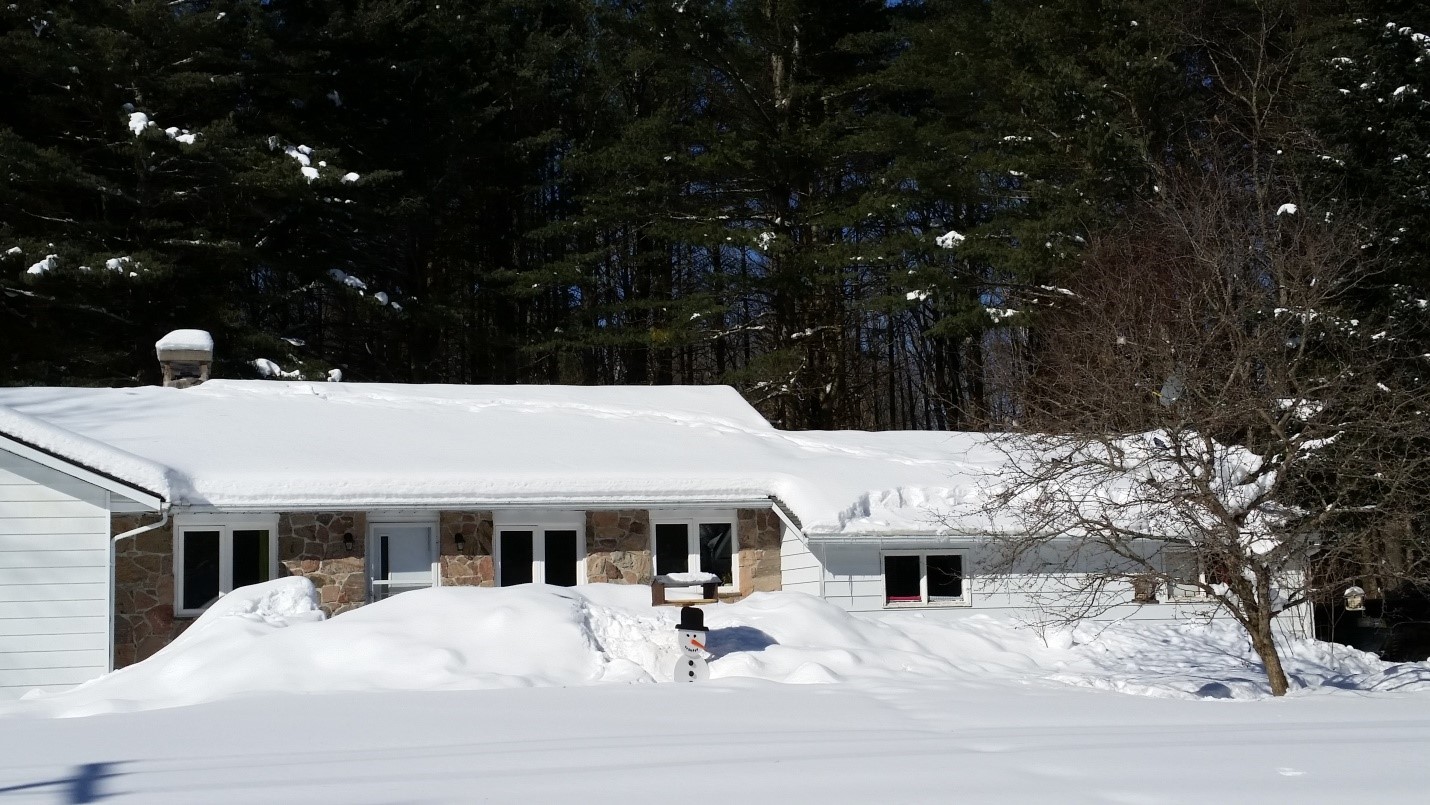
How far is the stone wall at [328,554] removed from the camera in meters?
15.4

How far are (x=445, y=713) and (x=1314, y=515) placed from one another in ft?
30.1

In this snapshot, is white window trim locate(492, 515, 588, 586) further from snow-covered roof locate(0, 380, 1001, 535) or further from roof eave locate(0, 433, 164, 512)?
roof eave locate(0, 433, 164, 512)

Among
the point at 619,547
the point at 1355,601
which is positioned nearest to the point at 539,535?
the point at 619,547

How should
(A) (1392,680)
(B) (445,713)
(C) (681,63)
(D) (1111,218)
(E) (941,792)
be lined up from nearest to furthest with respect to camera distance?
(E) (941,792) < (B) (445,713) < (A) (1392,680) < (D) (1111,218) < (C) (681,63)

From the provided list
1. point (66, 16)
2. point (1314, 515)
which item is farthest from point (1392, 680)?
point (66, 16)

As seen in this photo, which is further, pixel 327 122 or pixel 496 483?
pixel 327 122

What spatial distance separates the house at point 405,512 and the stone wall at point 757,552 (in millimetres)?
28

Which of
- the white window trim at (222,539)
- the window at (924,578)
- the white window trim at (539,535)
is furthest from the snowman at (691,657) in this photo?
the white window trim at (222,539)

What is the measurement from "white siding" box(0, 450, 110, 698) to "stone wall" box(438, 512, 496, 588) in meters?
3.72

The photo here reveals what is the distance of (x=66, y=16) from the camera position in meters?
25.0

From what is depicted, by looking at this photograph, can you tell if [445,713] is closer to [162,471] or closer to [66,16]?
[162,471]

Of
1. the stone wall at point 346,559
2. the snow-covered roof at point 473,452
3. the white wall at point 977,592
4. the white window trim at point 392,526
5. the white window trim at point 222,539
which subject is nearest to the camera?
the stone wall at point 346,559

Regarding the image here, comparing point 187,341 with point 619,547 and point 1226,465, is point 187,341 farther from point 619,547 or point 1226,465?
point 1226,465

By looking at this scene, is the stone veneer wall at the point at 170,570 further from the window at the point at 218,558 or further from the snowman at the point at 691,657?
the snowman at the point at 691,657
